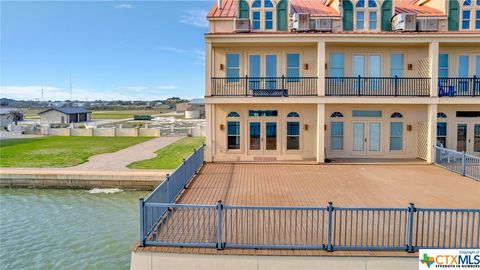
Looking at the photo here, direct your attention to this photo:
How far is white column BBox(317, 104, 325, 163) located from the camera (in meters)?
17.6

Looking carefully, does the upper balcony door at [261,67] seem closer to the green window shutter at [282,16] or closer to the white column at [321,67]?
the green window shutter at [282,16]

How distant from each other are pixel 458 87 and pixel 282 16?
9998mm

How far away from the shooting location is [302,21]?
17672 millimetres

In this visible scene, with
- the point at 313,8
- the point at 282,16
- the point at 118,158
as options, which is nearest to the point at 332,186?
the point at 282,16

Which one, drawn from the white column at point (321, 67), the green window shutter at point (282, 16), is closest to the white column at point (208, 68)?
the green window shutter at point (282, 16)

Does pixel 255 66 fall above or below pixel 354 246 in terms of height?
above

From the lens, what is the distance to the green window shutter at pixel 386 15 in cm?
1827

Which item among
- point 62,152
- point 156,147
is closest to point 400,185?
point 156,147

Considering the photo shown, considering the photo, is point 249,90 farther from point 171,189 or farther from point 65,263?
point 65,263

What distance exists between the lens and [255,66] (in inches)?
737

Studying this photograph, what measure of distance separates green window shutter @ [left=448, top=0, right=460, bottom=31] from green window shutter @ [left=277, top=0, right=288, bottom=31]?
339 inches

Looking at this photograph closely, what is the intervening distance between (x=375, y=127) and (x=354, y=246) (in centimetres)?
1270

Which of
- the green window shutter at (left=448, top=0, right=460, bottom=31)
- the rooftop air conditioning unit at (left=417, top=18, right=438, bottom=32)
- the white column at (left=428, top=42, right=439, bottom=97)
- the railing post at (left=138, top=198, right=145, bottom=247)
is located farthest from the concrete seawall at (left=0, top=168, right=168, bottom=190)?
the green window shutter at (left=448, top=0, right=460, bottom=31)

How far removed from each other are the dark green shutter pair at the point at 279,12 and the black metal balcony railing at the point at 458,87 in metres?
8.69
